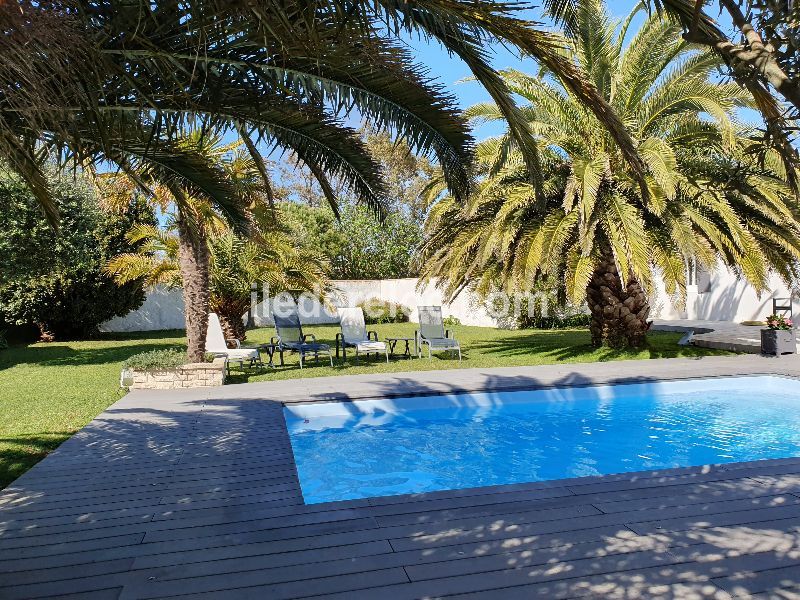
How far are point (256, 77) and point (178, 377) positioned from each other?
20.6 ft

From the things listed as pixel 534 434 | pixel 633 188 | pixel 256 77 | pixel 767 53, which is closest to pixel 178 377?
pixel 534 434

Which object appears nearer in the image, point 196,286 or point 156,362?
point 156,362

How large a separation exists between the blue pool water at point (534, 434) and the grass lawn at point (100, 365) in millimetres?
2853

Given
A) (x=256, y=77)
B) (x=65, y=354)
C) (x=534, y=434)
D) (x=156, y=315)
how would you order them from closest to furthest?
(x=256, y=77)
(x=534, y=434)
(x=65, y=354)
(x=156, y=315)

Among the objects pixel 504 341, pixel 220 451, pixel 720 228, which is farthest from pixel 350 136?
pixel 504 341

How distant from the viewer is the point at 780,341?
12031mm

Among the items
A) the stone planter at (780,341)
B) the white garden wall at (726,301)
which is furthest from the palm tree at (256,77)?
the white garden wall at (726,301)

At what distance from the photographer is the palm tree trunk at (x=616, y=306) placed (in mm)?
13398

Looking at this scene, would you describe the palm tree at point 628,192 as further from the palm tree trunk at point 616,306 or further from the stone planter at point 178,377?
the stone planter at point 178,377

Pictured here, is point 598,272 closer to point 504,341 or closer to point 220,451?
point 504,341

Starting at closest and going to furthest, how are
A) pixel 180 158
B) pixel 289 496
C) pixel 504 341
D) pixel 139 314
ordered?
pixel 289 496
pixel 180 158
pixel 504 341
pixel 139 314

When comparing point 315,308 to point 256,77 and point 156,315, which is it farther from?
point 256,77

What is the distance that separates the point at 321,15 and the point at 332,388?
19.9 feet

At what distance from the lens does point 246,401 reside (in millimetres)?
8336
